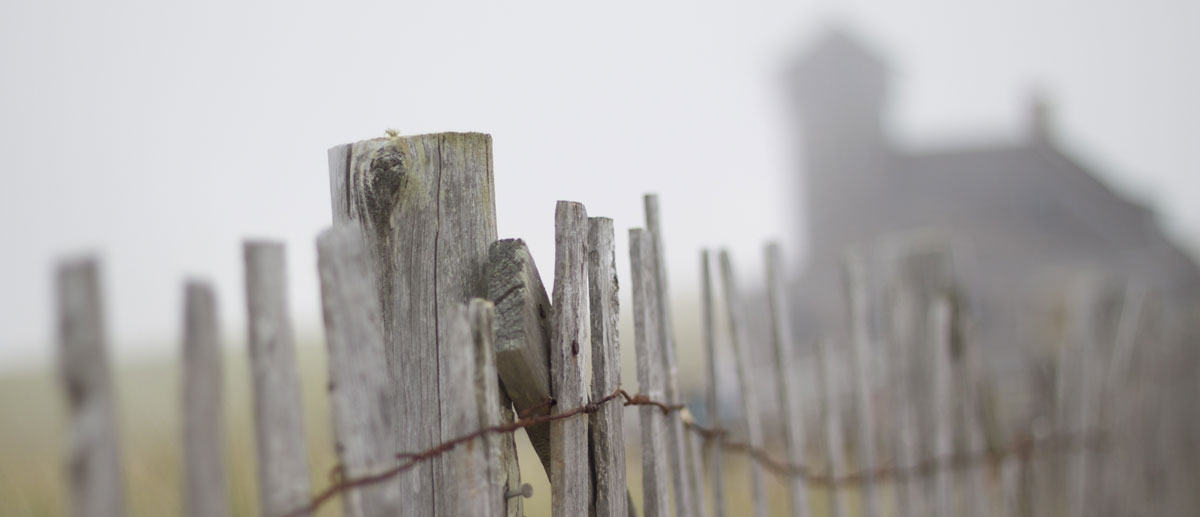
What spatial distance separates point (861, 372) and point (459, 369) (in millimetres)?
1776

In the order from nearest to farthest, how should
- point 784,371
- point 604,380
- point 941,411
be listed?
point 604,380, point 784,371, point 941,411

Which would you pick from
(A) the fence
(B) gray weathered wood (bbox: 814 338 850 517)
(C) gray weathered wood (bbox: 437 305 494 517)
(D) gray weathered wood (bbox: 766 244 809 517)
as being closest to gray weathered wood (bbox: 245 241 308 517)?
(A) the fence

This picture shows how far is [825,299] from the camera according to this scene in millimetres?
19453

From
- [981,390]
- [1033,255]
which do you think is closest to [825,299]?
[1033,255]

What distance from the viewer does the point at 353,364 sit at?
1.04 meters

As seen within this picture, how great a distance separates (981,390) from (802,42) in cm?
1939

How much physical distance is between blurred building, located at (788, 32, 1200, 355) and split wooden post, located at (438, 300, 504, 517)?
17832mm

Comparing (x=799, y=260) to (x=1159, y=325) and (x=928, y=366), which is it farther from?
(x=928, y=366)

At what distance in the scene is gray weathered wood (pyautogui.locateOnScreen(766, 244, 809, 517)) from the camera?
2.36 meters

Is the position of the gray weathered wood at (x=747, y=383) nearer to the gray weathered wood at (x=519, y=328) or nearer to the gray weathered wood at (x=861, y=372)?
the gray weathered wood at (x=861, y=372)

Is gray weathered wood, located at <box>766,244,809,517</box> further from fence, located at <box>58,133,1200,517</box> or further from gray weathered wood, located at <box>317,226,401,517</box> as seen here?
gray weathered wood, located at <box>317,226,401,517</box>

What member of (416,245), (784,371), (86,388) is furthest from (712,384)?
(86,388)

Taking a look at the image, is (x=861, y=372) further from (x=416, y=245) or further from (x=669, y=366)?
(x=416, y=245)

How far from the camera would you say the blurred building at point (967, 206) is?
60.7 ft
